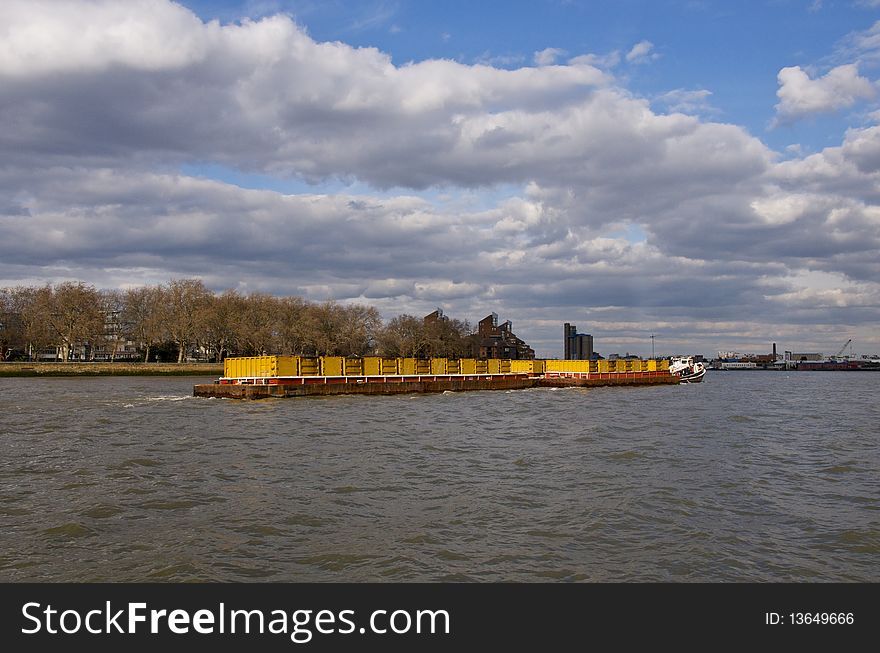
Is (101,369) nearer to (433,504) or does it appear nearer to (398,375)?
(398,375)

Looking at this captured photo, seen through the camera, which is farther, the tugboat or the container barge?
the tugboat

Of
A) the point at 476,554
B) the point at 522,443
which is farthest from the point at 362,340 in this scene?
the point at 476,554

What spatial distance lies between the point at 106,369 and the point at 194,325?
1796 cm

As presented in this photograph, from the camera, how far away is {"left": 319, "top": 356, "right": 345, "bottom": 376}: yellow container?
63.6 meters

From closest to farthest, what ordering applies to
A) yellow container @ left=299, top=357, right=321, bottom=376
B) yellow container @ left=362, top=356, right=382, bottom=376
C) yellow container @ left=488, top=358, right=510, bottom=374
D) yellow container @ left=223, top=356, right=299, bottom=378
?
yellow container @ left=223, top=356, right=299, bottom=378
yellow container @ left=299, top=357, right=321, bottom=376
yellow container @ left=362, top=356, right=382, bottom=376
yellow container @ left=488, top=358, right=510, bottom=374

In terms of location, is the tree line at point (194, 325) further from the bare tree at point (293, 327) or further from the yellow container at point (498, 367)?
the yellow container at point (498, 367)

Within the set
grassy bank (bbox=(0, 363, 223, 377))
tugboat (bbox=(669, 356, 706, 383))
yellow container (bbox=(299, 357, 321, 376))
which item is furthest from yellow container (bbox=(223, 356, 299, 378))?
tugboat (bbox=(669, 356, 706, 383))

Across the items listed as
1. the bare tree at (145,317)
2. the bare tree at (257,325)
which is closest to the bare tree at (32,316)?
the bare tree at (145,317)

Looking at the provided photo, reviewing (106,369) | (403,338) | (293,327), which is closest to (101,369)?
(106,369)

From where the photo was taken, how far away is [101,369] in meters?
114

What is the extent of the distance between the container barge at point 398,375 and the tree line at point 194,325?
55.5m

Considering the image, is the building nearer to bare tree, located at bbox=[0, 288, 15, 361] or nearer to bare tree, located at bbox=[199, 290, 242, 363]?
bare tree, located at bbox=[199, 290, 242, 363]

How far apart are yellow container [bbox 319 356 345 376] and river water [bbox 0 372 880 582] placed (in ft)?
105
